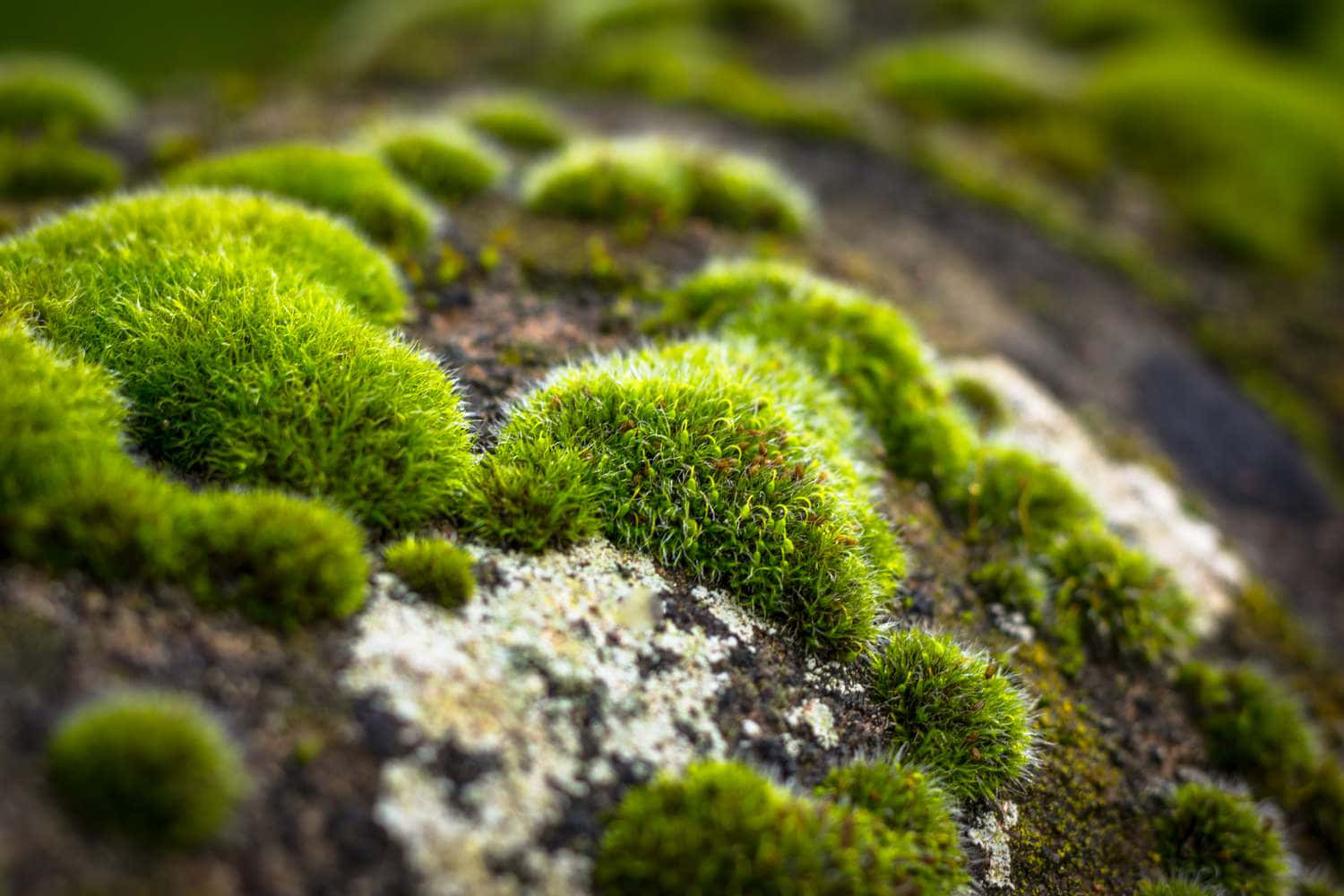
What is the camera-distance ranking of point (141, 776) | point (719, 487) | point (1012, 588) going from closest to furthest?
point (141, 776)
point (719, 487)
point (1012, 588)

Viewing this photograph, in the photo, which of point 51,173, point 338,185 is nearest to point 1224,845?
point 338,185

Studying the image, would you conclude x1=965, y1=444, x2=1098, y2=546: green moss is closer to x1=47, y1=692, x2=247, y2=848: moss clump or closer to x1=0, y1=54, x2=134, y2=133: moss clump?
x1=47, y1=692, x2=247, y2=848: moss clump

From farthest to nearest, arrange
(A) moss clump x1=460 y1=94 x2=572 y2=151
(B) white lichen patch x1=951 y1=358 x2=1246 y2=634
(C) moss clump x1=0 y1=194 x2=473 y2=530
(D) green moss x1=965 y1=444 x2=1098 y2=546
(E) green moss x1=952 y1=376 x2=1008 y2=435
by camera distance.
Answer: (A) moss clump x1=460 y1=94 x2=572 y2=151 < (E) green moss x1=952 y1=376 x2=1008 y2=435 < (B) white lichen patch x1=951 y1=358 x2=1246 y2=634 < (D) green moss x1=965 y1=444 x2=1098 y2=546 < (C) moss clump x1=0 y1=194 x2=473 y2=530

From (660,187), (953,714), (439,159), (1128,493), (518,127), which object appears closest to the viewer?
(953,714)

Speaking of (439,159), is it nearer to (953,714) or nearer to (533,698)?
(533,698)

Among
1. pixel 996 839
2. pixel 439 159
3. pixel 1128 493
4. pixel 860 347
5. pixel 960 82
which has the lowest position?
pixel 996 839

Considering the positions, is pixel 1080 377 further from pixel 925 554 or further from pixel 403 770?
pixel 403 770

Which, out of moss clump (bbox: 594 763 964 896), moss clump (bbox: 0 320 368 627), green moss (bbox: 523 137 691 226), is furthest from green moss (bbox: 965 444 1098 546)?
moss clump (bbox: 0 320 368 627)
